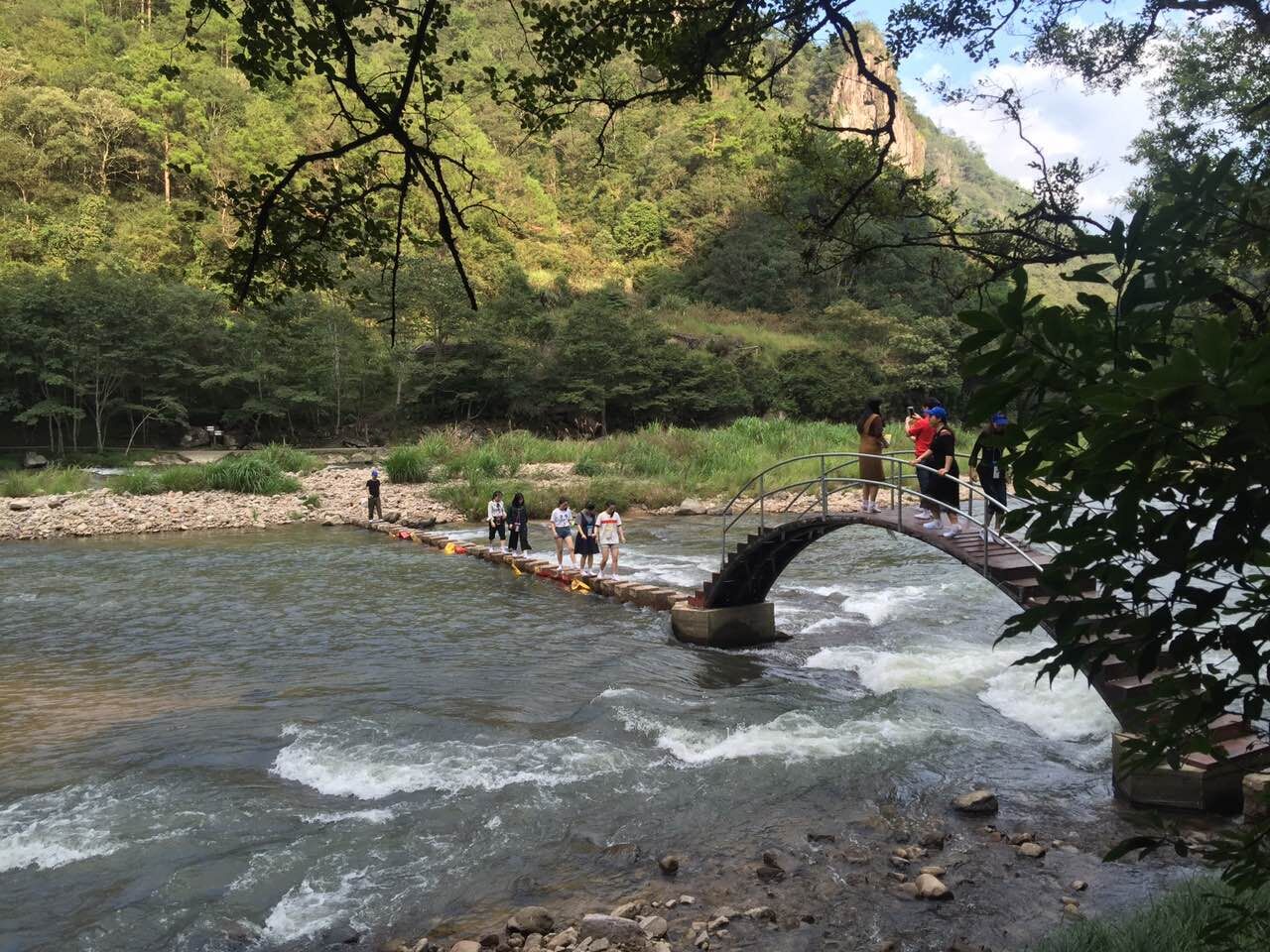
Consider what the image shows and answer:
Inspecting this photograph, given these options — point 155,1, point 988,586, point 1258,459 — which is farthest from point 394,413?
point 155,1

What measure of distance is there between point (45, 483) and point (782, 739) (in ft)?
96.0

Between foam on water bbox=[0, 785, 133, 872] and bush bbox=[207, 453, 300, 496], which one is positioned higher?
bush bbox=[207, 453, 300, 496]

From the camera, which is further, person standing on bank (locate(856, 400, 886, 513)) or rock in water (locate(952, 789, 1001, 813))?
person standing on bank (locate(856, 400, 886, 513))

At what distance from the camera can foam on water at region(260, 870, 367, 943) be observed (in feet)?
19.6

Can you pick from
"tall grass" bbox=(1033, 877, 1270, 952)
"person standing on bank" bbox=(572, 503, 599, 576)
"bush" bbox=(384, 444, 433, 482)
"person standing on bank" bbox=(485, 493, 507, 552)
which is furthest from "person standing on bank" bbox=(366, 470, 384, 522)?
"tall grass" bbox=(1033, 877, 1270, 952)

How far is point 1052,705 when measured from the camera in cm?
1034

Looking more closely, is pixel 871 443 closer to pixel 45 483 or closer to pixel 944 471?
pixel 944 471

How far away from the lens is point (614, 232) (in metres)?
66.5

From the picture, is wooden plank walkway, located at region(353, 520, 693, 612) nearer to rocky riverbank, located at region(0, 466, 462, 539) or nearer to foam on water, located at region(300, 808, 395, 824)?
rocky riverbank, located at region(0, 466, 462, 539)

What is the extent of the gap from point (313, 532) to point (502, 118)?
5802 cm

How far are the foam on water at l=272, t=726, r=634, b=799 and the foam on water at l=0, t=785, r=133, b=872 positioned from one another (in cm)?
150

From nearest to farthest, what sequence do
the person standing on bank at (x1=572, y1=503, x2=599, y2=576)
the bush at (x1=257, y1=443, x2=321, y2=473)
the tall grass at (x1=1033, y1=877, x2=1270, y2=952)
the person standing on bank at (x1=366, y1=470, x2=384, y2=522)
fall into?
the tall grass at (x1=1033, y1=877, x2=1270, y2=952), the person standing on bank at (x1=572, y1=503, x2=599, y2=576), the person standing on bank at (x1=366, y1=470, x2=384, y2=522), the bush at (x1=257, y1=443, x2=321, y2=473)

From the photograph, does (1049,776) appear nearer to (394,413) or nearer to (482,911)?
(482,911)

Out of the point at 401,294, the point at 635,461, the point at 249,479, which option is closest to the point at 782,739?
the point at 635,461
